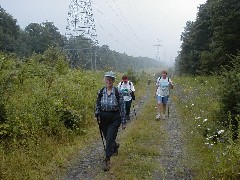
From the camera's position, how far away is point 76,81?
19.6 metres

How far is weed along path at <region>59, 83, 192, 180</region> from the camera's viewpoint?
7.51 metres

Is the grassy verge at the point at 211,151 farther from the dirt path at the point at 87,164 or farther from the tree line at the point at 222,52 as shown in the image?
the dirt path at the point at 87,164

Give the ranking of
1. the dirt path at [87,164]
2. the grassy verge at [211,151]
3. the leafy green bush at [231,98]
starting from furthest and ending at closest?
the leafy green bush at [231,98] < the dirt path at [87,164] < the grassy verge at [211,151]

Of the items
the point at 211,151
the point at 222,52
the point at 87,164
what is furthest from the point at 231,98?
the point at 222,52

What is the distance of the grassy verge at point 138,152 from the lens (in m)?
7.50

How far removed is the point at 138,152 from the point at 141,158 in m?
0.52

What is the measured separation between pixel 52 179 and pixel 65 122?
4.38 metres

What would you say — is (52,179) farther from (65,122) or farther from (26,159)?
(65,122)

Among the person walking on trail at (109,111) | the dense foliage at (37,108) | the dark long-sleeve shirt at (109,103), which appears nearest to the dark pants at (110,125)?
the person walking on trail at (109,111)

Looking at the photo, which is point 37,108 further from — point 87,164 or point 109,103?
point 109,103

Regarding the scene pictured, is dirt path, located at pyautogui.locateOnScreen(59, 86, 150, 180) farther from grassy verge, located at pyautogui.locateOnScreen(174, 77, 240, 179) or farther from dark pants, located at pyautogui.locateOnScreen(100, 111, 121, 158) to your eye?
grassy verge, located at pyautogui.locateOnScreen(174, 77, 240, 179)

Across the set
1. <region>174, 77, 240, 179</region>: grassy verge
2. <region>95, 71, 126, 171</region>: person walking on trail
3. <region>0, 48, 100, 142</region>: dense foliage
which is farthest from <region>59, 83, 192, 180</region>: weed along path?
<region>0, 48, 100, 142</region>: dense foliage

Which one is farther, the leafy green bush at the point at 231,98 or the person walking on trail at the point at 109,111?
the leafy green bush at the point at 231,98

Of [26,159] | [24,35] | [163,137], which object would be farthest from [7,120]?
[24,35]
